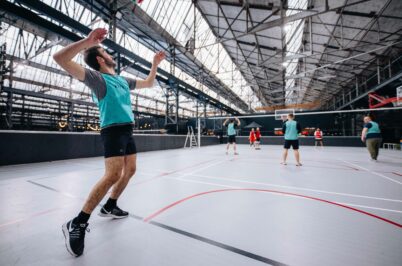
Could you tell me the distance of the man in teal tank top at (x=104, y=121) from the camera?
1365 mm

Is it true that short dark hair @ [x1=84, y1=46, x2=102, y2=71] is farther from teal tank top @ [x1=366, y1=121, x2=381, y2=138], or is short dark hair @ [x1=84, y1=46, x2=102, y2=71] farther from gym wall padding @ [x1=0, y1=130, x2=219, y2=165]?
teal tank top @ [x1=366, y1=121, x2=381, y2=138]

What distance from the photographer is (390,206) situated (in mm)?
2215

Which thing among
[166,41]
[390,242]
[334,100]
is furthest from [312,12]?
[334,100]

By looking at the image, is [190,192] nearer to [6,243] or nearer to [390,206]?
[6,243]

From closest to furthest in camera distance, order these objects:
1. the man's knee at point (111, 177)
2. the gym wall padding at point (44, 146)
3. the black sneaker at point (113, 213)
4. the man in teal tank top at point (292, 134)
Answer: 1. the man's knee at point (111, 177)
2. the black sneaker at point (113, 213)
3. the gym wall padding at point (44, 146)
4. the man in teal tank top at point (292, 134)

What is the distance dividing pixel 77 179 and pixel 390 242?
4537 millimetres

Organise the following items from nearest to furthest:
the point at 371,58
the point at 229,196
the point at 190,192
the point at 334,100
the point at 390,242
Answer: the point at 390,242 < the point at 229,196 < the point at 190,192 < the point at 371,58 < the point at 334,100

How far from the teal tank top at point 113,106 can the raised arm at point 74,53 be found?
243 millimetres

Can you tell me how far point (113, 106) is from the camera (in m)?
1.68

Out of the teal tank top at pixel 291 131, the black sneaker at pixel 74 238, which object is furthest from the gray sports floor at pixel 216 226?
the teal tank top at pixel 291 131

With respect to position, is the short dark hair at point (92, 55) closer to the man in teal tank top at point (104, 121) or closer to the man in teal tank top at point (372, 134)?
the man in teal tank top at point (104, 121)

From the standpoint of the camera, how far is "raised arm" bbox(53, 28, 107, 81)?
1.32 meters

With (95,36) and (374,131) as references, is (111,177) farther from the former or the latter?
(374,131)

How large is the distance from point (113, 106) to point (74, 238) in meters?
1.07
